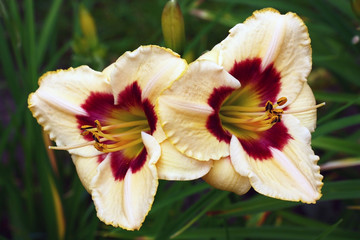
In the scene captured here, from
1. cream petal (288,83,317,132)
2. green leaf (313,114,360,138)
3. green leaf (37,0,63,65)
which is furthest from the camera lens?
green leaf (37,0,63,65)

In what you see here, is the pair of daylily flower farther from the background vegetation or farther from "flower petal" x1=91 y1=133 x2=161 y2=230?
the background vegetation

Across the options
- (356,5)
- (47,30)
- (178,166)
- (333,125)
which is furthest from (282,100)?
(47,30)

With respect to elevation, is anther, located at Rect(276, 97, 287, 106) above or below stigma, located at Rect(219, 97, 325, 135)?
above

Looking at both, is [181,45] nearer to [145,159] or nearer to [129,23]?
[145,159]

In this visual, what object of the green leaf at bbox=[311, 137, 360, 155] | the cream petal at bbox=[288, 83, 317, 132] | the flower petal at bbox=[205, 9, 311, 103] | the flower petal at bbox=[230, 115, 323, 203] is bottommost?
the green leaf at bbox=[311, 137, 360, 155]

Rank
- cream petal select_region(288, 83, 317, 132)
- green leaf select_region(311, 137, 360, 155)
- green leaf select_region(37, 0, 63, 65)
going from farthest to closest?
green leaf select_region(37, 0, 63, 65)
green leaf select_region(311, 137, 360, 155)
cream petal select_region(288, 83, 317, 132)

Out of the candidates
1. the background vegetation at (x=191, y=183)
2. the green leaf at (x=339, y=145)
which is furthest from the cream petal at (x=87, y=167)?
the green leaf at (x=339, y=145)

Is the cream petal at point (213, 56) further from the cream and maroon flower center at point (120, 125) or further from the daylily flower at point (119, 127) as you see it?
the cream and maroon flower center at point (120, 125)

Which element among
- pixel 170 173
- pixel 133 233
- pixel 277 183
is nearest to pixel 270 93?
pixel 277 183

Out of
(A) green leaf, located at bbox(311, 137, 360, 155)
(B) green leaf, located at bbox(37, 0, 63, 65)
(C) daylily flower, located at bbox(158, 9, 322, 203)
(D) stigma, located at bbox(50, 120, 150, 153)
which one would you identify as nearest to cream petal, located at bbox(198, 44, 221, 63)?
(C) daylily flower, located at bbox(158, 9, 322, 203)
